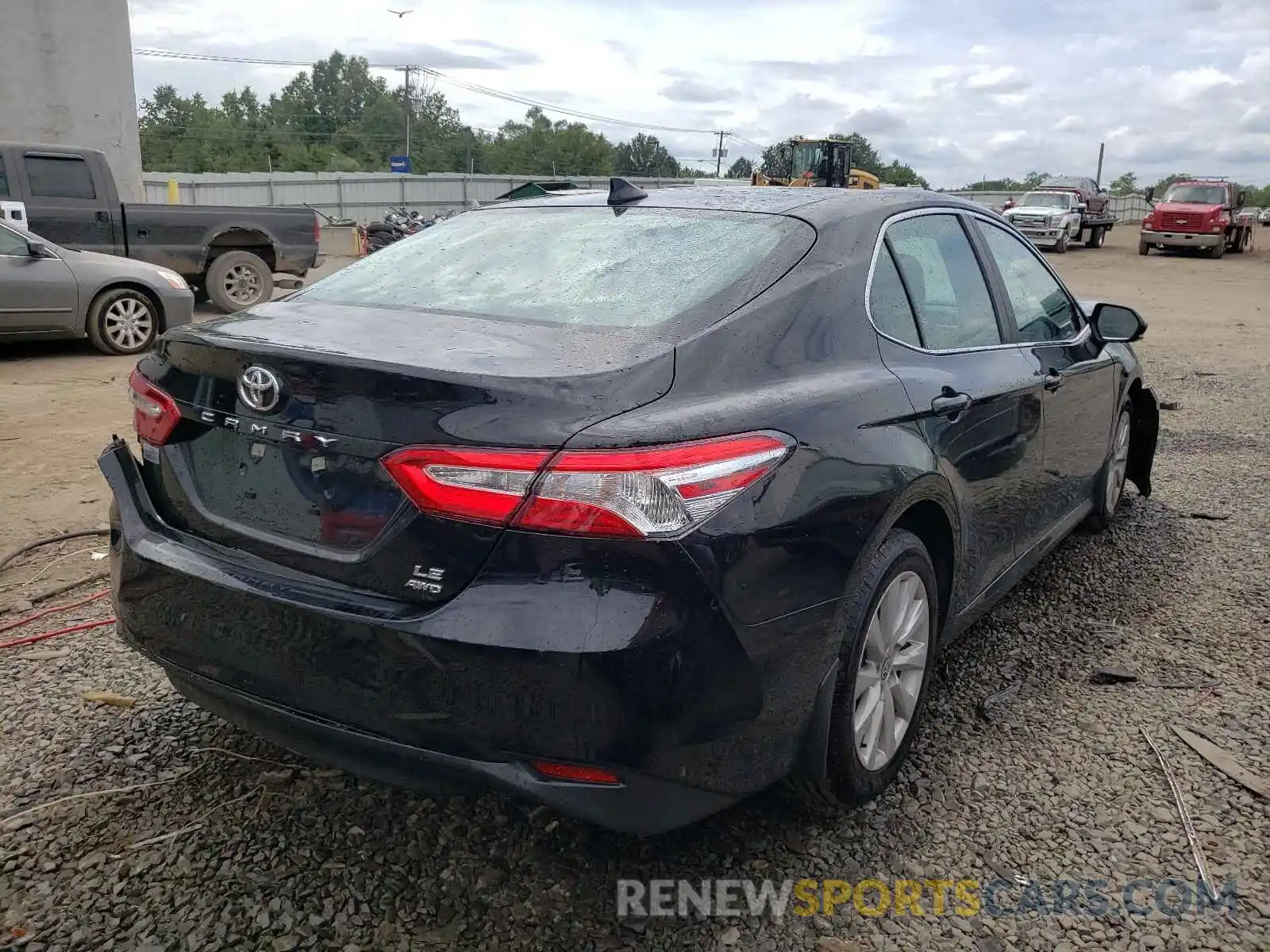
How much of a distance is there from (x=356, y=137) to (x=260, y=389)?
109m

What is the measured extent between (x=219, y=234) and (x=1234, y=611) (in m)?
12.3

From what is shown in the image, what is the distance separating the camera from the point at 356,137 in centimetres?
10231

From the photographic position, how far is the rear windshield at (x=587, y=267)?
2.55 metres

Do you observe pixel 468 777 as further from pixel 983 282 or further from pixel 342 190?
pixel 342 190

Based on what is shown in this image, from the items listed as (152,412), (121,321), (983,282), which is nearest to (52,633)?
(152,412)

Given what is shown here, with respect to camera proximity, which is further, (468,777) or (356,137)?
(356,137)

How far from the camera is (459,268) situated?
2.99m

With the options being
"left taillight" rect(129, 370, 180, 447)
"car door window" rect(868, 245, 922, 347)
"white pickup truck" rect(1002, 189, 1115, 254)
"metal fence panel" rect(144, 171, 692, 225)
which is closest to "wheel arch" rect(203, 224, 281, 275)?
"left taillight" rect(129, 370, 180, 447)

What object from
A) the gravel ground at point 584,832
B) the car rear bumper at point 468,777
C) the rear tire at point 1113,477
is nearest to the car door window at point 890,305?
the gravel ground at point 584,832

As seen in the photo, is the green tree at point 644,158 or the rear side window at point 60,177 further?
the green tree at point 644,158

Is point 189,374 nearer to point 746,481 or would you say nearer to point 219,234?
point 746,481

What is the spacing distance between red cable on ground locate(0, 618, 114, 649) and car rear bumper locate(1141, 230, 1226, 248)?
107 feet

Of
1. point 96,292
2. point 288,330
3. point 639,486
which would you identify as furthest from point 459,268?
point 96,292

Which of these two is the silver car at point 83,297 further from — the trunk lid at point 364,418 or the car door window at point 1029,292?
the car door window at point 1029,292
